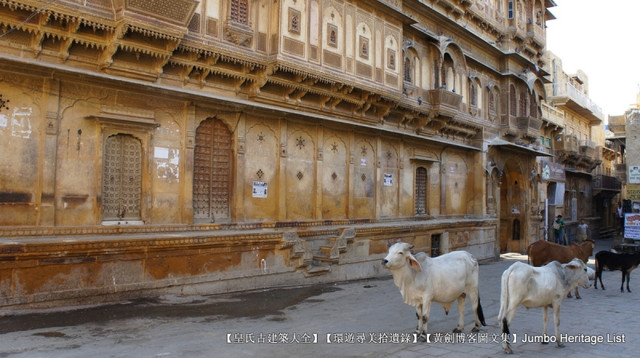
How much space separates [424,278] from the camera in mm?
7473

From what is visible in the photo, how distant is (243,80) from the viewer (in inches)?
471

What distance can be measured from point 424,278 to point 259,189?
597 cm

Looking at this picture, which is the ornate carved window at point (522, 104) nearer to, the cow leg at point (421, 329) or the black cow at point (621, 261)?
the black cow at point (621, 261)

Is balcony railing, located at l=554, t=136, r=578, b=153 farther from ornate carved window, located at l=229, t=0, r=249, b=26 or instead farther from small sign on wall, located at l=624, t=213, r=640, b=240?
ornate carved window, located at l=229, t=0, r=249, b=26

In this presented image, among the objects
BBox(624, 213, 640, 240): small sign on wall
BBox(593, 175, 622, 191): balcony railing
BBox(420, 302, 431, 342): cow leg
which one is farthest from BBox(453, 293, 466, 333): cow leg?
BBox(593, 175, 622, 191): balcony railing

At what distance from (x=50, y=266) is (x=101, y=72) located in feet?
12.6

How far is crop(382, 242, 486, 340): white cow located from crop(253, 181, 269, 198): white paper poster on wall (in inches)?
217

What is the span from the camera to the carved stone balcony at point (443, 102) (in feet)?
60.4

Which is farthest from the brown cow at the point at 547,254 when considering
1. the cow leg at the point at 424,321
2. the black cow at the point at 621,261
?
the cow leg at the point at 424,321

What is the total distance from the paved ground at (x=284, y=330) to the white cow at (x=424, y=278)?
0.55 metres

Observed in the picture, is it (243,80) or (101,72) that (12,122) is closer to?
(101,72)

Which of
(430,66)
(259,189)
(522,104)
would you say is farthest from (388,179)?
(522,104)

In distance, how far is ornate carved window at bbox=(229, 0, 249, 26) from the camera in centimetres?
1172

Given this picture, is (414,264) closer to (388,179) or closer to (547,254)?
(547,254)
